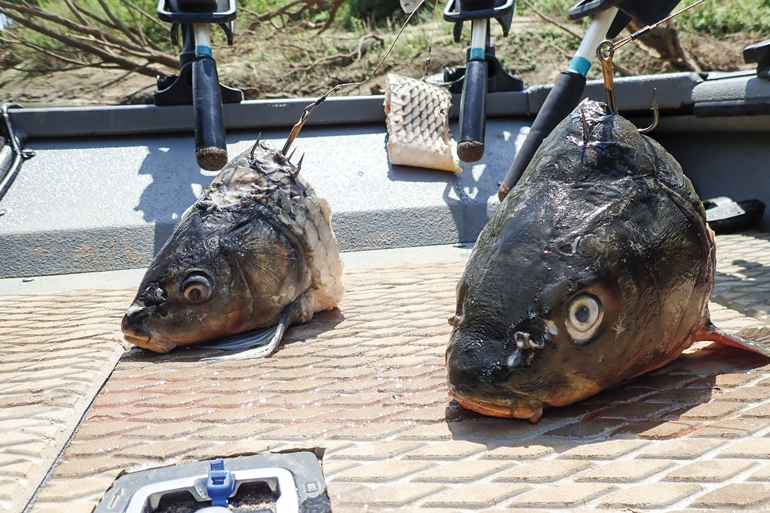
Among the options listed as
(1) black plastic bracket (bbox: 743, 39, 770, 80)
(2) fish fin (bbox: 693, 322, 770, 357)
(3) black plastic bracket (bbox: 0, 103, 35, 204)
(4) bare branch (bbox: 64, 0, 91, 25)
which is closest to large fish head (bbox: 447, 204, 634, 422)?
(2) fish fin (bbox: 693, 322, 770, 357)

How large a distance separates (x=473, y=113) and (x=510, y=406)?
313cm

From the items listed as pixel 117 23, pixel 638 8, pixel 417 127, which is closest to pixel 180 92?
pixel 417 127

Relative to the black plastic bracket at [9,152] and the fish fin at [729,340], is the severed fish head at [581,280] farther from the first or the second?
the black plastic bracket at [9,152]

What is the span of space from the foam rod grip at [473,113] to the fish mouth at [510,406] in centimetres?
282

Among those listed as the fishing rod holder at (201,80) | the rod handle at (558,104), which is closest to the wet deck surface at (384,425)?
the fishing rod holder at (201,80)

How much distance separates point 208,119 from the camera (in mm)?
4332

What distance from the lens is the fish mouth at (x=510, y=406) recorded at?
6.79 feet

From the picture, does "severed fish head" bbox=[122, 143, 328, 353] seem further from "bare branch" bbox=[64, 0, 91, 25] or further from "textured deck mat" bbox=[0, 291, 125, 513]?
"bare branch" bbox=[64, 0, 91, 25]

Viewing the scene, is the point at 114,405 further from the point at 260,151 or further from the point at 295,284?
the point at 260,151

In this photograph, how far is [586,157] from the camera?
7.20ft

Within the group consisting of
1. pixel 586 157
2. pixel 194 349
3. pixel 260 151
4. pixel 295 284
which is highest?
pixel 586 157

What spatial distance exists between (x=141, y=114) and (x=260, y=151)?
8.19 ft

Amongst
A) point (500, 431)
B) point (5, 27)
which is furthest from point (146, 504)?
point (5, 27)

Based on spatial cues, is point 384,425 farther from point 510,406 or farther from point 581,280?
point 581,280
